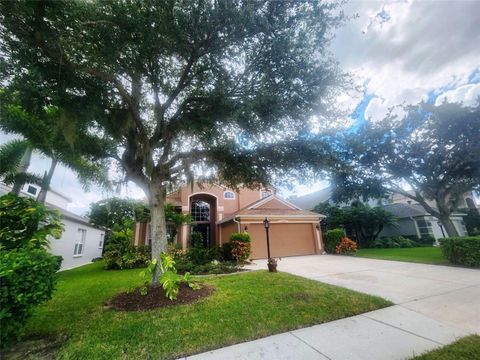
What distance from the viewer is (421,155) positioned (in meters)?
13.8

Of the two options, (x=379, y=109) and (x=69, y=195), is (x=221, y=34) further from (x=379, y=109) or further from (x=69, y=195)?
(x=69, y=195)

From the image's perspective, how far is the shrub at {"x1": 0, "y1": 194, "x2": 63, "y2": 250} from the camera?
405 cm

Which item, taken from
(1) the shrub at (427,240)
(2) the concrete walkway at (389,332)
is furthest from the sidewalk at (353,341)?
(1) the shrub at (427,240)

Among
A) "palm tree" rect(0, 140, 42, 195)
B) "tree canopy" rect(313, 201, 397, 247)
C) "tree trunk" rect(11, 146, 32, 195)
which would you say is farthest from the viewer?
"tree canopy" rect(313, 201, 397, 247)

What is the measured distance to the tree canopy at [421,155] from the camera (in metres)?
13.1

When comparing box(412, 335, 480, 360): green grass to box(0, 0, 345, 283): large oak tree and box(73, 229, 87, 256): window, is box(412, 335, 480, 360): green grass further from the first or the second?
box(73, 229, 87, 256): window

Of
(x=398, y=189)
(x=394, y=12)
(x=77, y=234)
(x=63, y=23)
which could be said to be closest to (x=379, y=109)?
(x=398, y=189)

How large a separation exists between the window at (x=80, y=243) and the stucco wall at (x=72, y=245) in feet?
0.78

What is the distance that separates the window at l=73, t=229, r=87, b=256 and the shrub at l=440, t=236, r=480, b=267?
21.1m

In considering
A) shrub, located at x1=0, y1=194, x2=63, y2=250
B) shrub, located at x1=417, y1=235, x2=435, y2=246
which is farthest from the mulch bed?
shrub, located at x1=417, y1=235, x2=435, y2=246

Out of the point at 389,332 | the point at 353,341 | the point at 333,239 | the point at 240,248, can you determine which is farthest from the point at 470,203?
the point at 353,341

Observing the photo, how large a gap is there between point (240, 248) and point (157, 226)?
6838 mm

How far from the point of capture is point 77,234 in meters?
15.4

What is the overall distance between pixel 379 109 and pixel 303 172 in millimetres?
11381
